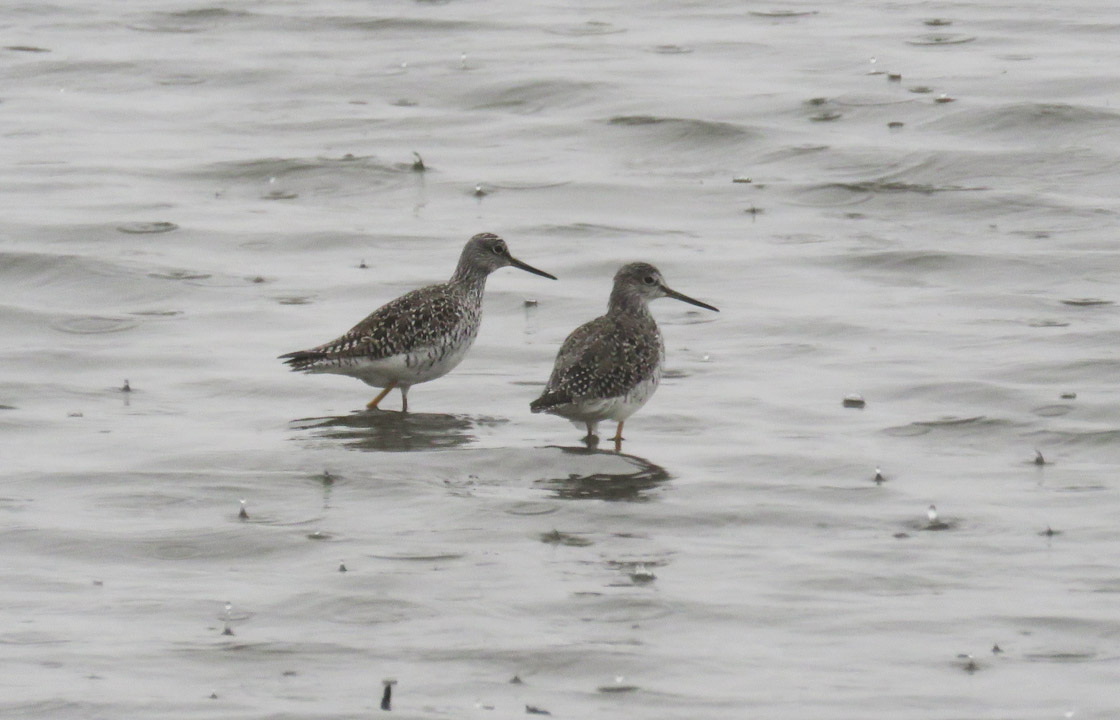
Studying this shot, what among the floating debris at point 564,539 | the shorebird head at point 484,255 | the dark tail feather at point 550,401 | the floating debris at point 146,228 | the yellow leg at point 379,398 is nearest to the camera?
the floating debris at point 564,539

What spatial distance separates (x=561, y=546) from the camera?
34.1 ft

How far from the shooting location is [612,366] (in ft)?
41.0

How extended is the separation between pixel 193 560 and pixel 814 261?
25.2 ft

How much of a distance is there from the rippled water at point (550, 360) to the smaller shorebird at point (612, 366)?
1.10 feet

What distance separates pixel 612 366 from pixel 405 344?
1.67m

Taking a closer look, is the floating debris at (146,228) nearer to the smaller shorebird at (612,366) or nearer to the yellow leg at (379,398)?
the yellow leg at (379,398)

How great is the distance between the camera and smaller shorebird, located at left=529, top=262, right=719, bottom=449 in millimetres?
12289

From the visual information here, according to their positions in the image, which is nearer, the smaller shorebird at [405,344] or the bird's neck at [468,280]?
the smaller shorebird at [405,344]

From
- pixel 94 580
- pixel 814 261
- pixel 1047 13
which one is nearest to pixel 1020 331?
pixel 814 261

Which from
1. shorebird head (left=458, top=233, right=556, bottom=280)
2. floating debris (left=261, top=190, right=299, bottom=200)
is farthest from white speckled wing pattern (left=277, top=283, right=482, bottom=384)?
floating debris (left=261, top=190, right=299, bottom=200)

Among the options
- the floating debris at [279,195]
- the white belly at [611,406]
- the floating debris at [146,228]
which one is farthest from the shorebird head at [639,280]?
the floating debris at [279,195]

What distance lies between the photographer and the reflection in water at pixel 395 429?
495 inches

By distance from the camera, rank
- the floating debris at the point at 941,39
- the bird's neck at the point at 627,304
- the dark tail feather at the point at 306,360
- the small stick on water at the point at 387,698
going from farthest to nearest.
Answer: the floating debris at the point at 941,39
the bird's neck at the point at 627,304
the dark tail feather at the point at 306,360
the small stick on water at the point at 387,698

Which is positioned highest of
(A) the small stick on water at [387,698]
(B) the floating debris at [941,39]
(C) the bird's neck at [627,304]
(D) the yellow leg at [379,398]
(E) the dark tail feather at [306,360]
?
(B) the floating debris at [941,39]
